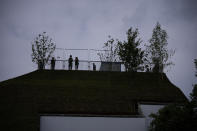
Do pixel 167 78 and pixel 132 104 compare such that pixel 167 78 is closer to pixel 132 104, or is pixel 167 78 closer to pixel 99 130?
pixel 132 104

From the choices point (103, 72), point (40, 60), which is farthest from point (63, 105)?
point (40, 60)

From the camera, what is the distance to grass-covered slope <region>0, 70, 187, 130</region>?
28312 mm

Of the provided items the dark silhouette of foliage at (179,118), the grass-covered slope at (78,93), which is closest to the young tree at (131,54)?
the grass-covered slope at (78,93)

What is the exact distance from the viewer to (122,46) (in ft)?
136

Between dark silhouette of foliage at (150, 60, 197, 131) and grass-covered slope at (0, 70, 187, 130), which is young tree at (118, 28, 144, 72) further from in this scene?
dark silhouette of foliage at (150, 60, 197, 131)

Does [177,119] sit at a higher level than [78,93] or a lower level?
lower

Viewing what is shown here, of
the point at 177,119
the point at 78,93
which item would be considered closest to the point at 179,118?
the point at 177,119

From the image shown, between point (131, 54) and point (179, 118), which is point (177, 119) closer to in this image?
point (179, 118)

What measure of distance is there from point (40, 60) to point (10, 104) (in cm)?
1256

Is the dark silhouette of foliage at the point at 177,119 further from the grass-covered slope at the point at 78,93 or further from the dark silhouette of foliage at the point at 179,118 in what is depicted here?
the grass-covered slope at the point at 78,93

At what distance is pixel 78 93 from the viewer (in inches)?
1252

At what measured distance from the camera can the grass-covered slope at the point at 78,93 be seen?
1115 inches

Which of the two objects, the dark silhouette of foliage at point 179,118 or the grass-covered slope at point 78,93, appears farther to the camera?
the grass-covered slope at point 78,93

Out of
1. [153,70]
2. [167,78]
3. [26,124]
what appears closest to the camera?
[26,124]
